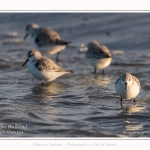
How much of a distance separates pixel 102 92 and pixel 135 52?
162 inches

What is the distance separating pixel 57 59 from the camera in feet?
43.0

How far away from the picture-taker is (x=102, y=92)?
9500 millimetres

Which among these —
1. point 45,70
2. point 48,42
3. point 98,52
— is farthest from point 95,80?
point 48,42

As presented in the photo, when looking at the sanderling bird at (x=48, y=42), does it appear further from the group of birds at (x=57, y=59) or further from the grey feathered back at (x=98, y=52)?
the grey feathered back at (x=98, y=52)

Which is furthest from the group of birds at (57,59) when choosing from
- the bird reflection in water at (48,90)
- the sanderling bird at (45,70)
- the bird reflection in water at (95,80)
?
the bird reflection in water at (95,80)

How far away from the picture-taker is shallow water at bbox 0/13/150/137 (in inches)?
289

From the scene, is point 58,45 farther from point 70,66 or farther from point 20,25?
point 20,25

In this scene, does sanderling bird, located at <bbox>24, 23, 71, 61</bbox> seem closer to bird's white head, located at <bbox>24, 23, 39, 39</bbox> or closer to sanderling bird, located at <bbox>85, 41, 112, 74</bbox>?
bird's white head, located at <bbox>24, 23, 39, 39</bbox>

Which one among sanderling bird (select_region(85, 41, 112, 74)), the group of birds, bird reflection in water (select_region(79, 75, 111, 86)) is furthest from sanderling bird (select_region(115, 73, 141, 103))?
sanderling bird (select_region(85, 41, 112, 74))

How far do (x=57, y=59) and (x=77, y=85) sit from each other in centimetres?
Answer: 301

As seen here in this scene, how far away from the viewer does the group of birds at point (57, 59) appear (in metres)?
8.54

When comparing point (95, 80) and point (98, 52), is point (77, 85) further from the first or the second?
point (98, 52)

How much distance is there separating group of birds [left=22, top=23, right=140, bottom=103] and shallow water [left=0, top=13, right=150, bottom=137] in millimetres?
239

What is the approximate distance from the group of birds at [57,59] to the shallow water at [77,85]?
0.78 ft
